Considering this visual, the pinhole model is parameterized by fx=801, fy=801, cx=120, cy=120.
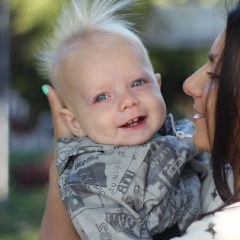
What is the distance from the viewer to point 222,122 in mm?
2391

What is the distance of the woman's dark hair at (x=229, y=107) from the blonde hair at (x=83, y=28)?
0.58m

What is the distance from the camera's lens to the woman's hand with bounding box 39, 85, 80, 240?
2902 millimetres

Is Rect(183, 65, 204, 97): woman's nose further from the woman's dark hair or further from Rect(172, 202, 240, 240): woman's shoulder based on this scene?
Rect(172, 202, 240, 240): woman's shoulder

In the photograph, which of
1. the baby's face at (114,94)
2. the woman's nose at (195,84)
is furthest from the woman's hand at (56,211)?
the woman's nose at (195,84)

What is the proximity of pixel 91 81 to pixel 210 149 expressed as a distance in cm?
52

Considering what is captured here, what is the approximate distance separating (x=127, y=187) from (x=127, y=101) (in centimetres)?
30

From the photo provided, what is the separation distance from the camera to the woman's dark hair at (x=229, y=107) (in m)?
2.32

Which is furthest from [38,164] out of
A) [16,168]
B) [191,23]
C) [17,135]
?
[191,23]

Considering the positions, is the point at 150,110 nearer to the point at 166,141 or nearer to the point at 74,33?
the point at 166,141

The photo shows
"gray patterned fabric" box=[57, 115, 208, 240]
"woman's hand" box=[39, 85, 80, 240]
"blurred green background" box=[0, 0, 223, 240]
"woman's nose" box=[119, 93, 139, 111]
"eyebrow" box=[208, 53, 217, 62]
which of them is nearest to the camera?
"eyebrow" box=[208, 53, 217, 62]

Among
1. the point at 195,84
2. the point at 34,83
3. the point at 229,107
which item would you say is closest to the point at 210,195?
the point at 195,84

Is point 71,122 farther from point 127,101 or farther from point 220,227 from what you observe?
point 220,227

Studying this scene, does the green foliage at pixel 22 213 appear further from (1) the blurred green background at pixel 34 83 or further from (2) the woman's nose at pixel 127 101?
(2) the woman's nose at pixel 127 101

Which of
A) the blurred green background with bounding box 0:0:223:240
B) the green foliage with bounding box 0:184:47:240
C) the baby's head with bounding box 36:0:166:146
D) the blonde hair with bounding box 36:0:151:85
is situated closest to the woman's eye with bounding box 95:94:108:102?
the baby's head with bounding box 36:0:166:146
